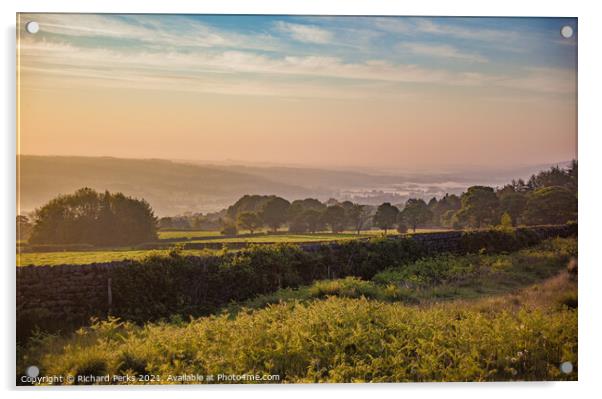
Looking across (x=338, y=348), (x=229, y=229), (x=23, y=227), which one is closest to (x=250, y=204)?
(x=229, y=229)

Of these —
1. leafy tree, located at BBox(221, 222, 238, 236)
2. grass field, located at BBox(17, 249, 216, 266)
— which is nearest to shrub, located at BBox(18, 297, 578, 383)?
grass field, located at BBox(17, 249, 216, 266)

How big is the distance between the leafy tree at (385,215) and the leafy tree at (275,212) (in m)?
1.04

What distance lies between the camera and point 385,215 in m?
7.49

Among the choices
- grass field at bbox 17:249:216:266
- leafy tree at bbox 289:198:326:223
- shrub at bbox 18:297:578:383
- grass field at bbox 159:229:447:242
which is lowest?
shrub at bbox 18:297:578:383

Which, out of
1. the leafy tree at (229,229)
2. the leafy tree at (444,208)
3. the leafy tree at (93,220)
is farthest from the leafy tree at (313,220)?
the leafy tree at (93,220)

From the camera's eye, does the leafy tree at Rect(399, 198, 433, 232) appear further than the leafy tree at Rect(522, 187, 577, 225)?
Yes

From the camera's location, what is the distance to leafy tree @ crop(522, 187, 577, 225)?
23.5ft

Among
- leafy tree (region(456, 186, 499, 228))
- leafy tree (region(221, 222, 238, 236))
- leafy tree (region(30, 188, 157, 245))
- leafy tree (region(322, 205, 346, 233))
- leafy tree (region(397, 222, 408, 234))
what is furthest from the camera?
leafy tree (region(397, 222, 408, 234))

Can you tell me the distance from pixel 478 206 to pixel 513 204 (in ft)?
1.35

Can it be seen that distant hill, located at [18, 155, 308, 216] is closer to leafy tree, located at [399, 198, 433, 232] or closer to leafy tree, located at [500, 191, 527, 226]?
leafy tree, located at [399, 198, 433, 232]

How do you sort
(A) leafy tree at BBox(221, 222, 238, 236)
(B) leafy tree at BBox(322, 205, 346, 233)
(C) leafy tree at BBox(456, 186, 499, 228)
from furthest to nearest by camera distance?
(B) leafy tree at BBox(322, 205, 346, 233), (C) leafy tree at BBox(456, 186, 499, 228), (A) leafy tree at BBox(221, 222, 238, 236)

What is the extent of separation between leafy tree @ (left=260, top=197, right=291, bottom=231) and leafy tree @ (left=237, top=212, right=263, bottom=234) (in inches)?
2.9
